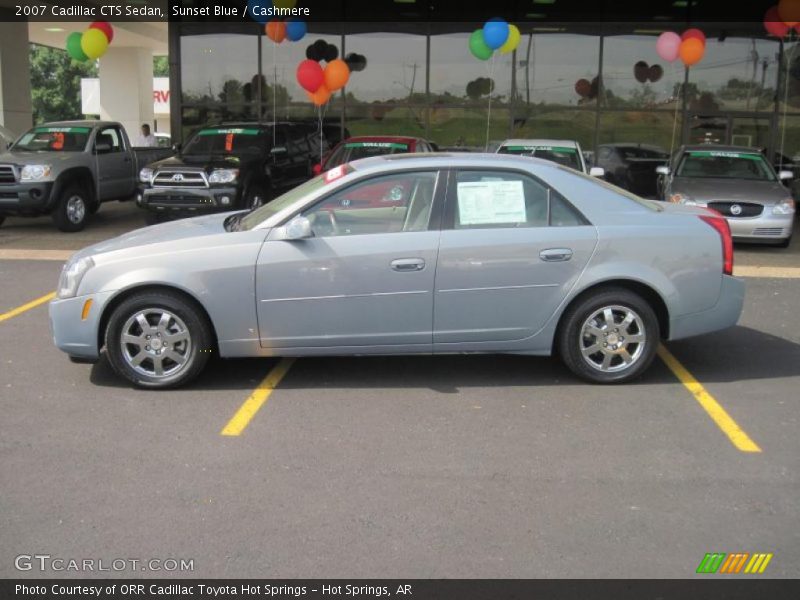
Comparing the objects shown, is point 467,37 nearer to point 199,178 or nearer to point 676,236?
point 199,178

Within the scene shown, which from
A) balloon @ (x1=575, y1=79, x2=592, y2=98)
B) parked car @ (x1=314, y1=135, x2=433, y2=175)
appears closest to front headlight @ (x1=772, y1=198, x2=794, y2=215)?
parked car @ (x1=314, y1=135, x2=433, y2=175)

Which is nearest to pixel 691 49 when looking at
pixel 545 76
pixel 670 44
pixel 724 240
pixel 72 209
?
pixel 670 44

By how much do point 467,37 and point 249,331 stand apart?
15312 mm

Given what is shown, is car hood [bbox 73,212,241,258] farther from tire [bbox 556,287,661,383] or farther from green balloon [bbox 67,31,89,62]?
green balloon [bbox 67,31,89,62]

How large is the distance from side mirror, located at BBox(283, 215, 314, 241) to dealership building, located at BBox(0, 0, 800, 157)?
568 inches

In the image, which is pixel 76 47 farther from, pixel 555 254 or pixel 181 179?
pixel 555 254

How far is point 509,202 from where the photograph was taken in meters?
5.73

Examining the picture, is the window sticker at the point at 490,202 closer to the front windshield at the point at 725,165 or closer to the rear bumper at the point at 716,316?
the rear bumper at the point at 716,316

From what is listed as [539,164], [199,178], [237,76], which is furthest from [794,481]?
[237,76]

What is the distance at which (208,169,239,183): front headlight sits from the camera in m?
12.5

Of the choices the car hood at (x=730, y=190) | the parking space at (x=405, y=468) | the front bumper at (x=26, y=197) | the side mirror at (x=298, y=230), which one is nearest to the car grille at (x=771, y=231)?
the car hood at (x=730, y=190)

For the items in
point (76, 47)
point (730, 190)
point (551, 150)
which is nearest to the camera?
point (730, 190)

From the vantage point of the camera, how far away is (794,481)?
4.36 m

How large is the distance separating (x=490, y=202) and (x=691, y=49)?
11734 mm
